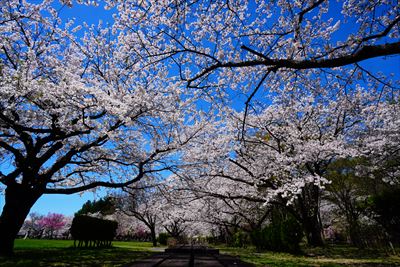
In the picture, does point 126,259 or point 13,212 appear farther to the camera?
point 13,212

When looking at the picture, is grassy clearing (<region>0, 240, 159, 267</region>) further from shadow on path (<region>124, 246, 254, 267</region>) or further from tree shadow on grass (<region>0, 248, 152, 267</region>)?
shadow on path (<region>124, 246, 254, 267</region>)

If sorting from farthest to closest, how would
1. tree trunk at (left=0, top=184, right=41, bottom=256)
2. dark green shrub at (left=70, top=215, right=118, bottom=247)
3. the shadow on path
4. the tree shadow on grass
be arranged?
dark green shrub at (left=70, top=215, right=118, bottom=247) < tree trunk at (left=0, top=184, right=41, bottom=256) < the tree shadow on grass < the shadow on path

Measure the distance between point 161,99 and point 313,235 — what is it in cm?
1223

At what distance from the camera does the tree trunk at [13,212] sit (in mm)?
9008

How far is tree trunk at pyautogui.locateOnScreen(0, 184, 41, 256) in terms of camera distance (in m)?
9.01

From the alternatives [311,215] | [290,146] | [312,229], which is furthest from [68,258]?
[311,215]

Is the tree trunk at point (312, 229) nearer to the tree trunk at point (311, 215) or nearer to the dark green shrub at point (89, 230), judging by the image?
the tree trunk at point (311, 215)

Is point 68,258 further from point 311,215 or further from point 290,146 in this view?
point 311,215

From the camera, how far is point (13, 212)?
368 inches

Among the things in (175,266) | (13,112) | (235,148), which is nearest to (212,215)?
(235,148)

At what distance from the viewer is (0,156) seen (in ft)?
40.9

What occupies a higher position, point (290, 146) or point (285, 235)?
point (290, 146)

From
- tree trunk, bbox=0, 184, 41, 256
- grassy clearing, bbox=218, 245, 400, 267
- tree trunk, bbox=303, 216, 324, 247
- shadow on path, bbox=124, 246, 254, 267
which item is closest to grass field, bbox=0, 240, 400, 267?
grassy clearing, bbox=218, 245, 400, 267

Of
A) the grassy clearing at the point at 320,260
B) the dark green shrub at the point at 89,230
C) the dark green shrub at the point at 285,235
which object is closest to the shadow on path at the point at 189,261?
the grassy clearing at the point at 320,260
